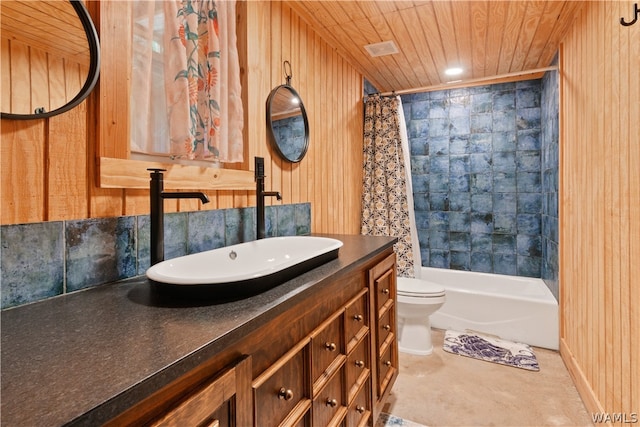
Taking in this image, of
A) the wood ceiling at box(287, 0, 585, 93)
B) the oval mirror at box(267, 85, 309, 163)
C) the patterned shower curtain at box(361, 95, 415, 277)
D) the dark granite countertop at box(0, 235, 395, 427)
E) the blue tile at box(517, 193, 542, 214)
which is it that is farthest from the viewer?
the blue tile at box(517, 193, 542, 214)

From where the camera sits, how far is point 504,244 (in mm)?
3369

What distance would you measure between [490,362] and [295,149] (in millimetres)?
2005

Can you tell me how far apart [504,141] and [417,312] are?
2060 millimetres

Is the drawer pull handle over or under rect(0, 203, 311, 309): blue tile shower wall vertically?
under

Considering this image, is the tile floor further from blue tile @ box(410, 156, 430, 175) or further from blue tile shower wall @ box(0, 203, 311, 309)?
blue tile @ box(410, 156, 430, 175)

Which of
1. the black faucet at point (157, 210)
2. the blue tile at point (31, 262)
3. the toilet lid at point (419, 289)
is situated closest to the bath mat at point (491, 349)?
the toilet lid at point (419, 289)

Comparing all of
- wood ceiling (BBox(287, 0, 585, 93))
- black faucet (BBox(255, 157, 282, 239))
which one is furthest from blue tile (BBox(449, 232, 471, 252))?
black faucet (BBox(255, 157, 282, 239))

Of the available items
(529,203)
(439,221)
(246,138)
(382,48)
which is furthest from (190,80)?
(529,203)

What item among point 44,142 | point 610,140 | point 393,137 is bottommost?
point 44,142

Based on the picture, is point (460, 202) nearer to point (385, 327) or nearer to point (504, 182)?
A: point (504, 182)

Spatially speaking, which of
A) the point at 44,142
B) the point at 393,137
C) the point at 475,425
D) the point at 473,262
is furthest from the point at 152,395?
the point at 473,262

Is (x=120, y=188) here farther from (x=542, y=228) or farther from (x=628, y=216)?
(x=542, y=228)

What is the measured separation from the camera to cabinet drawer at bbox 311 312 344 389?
1.03m

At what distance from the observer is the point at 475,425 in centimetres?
172
